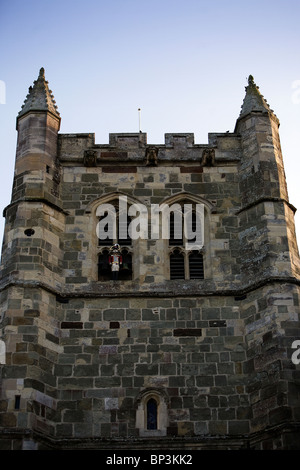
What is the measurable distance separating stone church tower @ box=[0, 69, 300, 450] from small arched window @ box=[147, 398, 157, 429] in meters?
0.02

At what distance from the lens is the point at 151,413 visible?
2022 cm

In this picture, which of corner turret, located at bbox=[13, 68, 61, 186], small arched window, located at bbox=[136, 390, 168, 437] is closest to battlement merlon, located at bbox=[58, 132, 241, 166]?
corner turret, located at bbox=[13, 68, 61, 186]

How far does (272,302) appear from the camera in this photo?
2112cm

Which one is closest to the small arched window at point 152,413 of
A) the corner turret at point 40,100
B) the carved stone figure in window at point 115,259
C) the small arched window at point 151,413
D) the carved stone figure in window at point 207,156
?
the small arched window at point 151,413

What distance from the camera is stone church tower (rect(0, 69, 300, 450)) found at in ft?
65.1

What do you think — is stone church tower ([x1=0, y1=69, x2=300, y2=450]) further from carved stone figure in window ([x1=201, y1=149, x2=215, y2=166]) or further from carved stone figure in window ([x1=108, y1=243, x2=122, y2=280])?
carved stone figure in window ([x1=108, y1=243, x2=122, y2=280])

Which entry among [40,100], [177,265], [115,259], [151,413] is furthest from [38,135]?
[151,413]

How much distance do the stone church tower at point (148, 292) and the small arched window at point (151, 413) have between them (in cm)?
2

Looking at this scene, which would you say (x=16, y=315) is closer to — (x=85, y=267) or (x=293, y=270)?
(x=85, y=267)

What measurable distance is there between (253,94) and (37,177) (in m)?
6.26

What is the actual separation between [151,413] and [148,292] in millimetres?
2957
